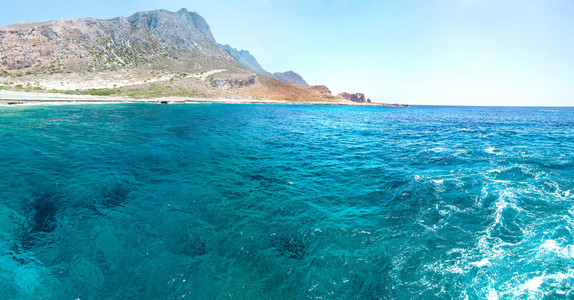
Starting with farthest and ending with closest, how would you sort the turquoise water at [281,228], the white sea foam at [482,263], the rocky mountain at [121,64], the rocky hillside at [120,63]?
1. the rocky hillside at [120,63]
2. the rocky mountain at [121,64]
3. the white sea foam at [482,263]
4. the turquoise water at [281,228]

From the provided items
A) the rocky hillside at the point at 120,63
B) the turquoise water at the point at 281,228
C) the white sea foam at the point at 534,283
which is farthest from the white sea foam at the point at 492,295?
the rocky hillside at the point at 120,63

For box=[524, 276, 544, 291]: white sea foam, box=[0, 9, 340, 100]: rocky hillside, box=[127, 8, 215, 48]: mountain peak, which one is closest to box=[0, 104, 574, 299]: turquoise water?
box=[524, 276, 544, 291]: white sea foam

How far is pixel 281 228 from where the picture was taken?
990cm

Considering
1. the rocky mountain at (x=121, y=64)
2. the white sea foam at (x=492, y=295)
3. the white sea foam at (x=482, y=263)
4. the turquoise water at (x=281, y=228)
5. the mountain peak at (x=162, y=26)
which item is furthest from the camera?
the mountain peak at (x=162, y=26)

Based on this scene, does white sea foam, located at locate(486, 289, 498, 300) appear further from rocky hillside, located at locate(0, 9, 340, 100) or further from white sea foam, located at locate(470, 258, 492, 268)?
rocky hillside, located at locate(0, 9, 340, 100)

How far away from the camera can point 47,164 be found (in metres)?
16.1

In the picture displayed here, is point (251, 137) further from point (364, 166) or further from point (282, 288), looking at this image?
point (282, 288)

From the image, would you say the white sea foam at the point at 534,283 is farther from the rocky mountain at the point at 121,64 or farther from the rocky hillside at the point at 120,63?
the rocky hillside at the point at 120,63

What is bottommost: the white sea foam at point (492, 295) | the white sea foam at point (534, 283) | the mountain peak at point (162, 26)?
the white sea foam at point (492, 295)

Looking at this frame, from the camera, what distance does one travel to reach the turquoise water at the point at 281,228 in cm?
716

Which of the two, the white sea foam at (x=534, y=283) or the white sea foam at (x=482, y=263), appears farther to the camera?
the white sea foam at (x=482, y=263)

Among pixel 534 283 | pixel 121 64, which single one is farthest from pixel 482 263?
pixel 121 64

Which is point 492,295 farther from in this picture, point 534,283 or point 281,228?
point 281,228

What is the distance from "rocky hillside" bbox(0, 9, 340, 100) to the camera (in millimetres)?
95956
